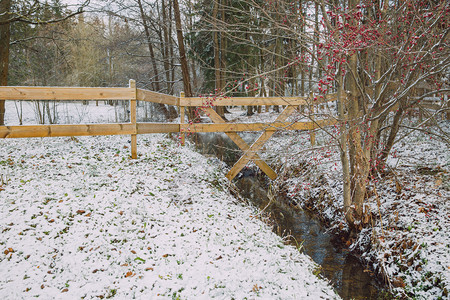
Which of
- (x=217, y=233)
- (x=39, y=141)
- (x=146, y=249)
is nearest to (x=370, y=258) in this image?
(x=217, y=233)

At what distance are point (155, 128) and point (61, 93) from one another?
6.47ft

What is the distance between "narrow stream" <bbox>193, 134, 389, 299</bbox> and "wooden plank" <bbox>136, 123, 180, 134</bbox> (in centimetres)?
163

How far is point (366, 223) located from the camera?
15.2 feet

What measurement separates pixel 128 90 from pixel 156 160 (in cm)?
168

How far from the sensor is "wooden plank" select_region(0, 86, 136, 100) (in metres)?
4.95

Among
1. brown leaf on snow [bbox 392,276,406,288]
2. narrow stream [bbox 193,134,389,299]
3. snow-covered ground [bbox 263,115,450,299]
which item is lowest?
narrow stream [bbox 193,134,389,299]

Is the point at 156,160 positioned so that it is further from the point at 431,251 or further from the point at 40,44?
the point at 40,44

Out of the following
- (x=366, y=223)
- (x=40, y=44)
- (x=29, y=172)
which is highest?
(x=40, y=44)

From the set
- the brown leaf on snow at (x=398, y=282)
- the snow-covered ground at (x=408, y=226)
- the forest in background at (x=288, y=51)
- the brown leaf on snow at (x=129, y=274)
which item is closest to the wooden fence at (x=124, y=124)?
the forest in background at (x=288, y=51)

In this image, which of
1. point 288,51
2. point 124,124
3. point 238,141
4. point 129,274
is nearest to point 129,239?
point 129,274

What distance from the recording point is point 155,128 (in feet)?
19.8

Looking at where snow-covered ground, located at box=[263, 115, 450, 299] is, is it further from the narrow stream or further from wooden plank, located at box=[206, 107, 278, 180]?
wooden plank, located at box=[206, 107, 278, 180]

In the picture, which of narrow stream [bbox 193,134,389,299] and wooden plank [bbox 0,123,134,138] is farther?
wooden plank [bbox 0,123,134,138]

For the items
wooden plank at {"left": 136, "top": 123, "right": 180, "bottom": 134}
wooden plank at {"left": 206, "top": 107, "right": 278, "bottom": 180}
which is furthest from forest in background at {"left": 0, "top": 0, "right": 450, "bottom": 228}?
wooden plank at {"left": 136, "top": 123, "right": 180, "bottom": 134}
